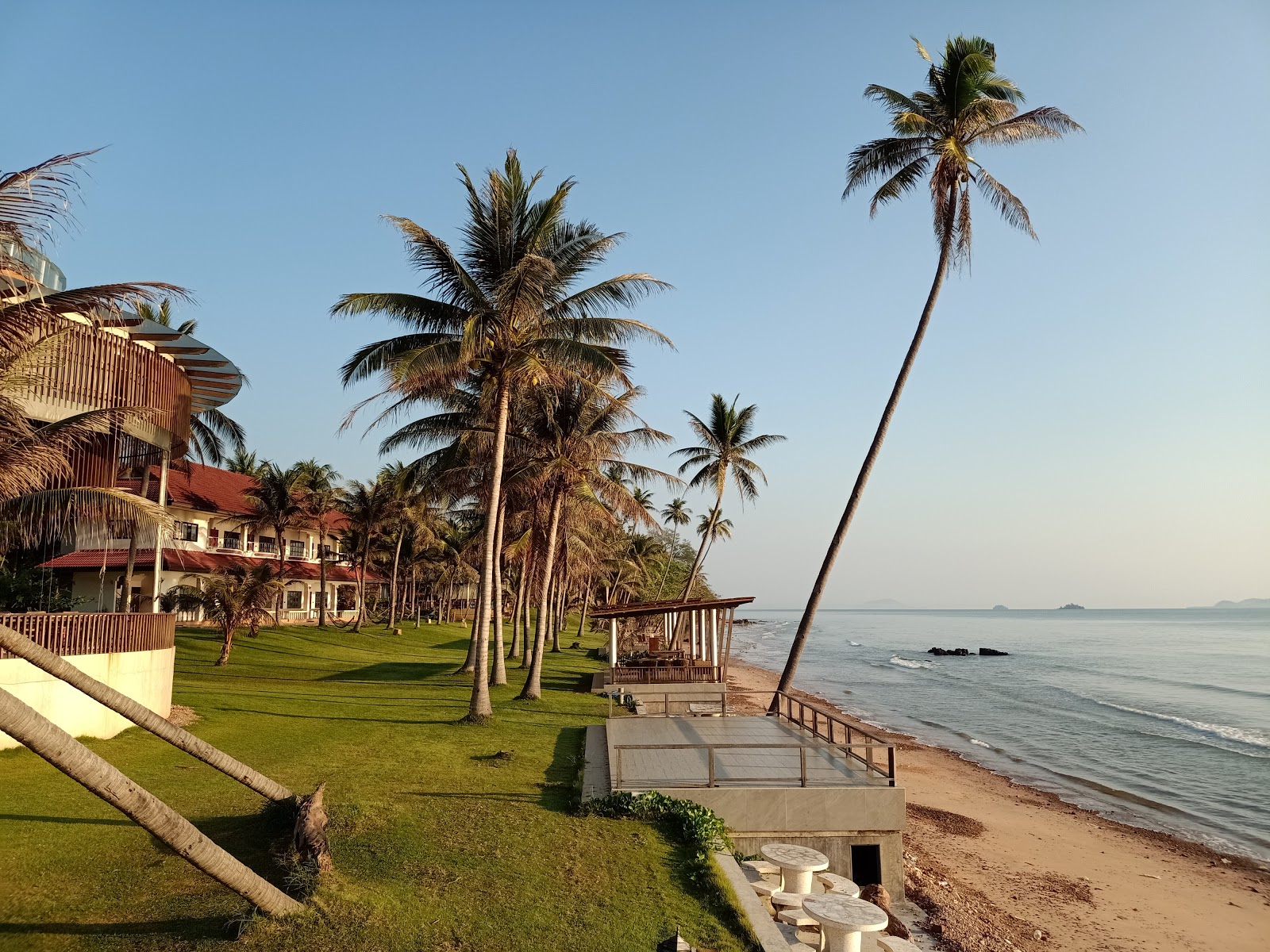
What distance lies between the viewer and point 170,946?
6031mm

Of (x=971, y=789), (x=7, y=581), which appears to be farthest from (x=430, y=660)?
(x=971, y=789)

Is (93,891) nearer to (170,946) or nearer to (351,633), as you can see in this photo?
(170,946)

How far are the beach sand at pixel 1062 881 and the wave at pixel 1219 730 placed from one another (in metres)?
15.0

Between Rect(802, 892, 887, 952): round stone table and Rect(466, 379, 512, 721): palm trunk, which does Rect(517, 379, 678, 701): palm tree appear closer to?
Rect(466, 379, 512, 721): palm trunk

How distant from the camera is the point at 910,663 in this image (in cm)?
6725

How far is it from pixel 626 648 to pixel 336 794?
83.7 ft

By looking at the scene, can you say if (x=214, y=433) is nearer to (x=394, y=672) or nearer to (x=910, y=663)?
(x=394, y=672)

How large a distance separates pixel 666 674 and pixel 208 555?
27.4m

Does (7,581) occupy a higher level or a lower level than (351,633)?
higher

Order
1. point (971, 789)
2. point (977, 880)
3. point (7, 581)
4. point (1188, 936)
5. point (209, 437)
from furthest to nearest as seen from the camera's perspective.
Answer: point (209, 437)
point (7, 581)
point (971, 789)
point (977, 880)
point (1188, 936)

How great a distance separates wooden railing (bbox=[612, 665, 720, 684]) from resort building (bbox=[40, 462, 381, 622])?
14.2 m

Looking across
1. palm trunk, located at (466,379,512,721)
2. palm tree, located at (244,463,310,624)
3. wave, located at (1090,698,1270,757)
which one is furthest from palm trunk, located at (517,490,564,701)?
wave, located at (1090,698,1270,757)

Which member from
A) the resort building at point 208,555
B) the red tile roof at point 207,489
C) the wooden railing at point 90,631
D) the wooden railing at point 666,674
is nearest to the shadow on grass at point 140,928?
the wooden railing at point 90,631

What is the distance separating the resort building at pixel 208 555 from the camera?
34.7 meters
